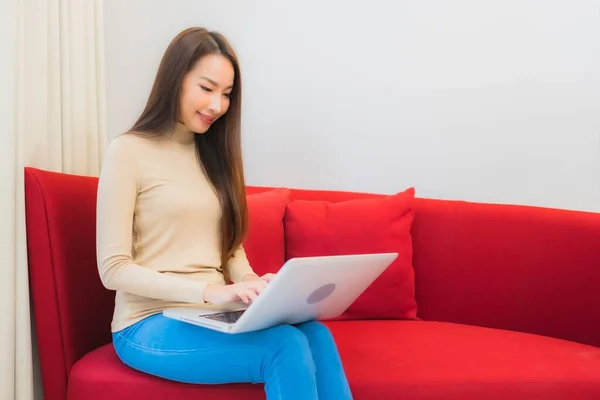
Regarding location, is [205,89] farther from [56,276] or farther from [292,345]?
[292,345]

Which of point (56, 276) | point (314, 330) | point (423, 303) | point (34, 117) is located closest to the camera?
point (314, 330)

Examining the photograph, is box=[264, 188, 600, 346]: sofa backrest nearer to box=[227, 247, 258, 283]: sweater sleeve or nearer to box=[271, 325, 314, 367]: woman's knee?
box=[227, 247, 258, 283]: sweater sleeve

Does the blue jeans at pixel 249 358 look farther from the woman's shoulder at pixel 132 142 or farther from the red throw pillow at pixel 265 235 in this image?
the red throw pillow at pixel 265 235

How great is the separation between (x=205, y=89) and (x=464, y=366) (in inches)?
34.6

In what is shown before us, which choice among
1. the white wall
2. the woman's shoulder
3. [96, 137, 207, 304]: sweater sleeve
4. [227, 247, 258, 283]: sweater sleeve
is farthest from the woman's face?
the white wall

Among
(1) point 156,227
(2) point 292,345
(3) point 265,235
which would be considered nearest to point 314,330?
(2) point 292,345

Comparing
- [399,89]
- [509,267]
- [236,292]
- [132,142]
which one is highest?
[399,89]

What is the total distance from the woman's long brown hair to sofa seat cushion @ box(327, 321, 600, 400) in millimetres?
419

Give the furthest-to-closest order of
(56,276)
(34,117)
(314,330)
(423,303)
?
(423,303) < (34,117) < (56,276) < (314,330)

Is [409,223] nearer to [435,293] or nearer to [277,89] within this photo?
[435,293]

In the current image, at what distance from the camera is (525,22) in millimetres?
2385

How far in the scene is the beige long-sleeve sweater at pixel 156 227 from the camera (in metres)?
1.47

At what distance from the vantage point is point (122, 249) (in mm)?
1484

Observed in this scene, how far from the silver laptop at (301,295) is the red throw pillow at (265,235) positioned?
0.50 meters
